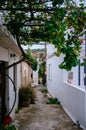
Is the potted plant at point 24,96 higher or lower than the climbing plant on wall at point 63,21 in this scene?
lower

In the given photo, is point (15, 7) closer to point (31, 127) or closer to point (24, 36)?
point (24, 36)

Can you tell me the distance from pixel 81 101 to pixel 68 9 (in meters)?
4.09

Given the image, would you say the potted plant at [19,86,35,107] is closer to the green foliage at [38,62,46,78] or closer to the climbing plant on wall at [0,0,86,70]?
the climbing plant on wall at [0,0,86,70]

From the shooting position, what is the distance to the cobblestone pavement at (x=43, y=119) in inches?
354

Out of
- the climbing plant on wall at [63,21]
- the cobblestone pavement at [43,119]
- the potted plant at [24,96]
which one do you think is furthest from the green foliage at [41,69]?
the climbing plant on wall at [63,21]

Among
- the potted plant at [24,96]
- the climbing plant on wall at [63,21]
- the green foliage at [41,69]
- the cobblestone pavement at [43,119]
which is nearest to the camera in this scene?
the climbing plant on wall at [63,21]

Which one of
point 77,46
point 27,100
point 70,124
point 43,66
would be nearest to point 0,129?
point 77,46

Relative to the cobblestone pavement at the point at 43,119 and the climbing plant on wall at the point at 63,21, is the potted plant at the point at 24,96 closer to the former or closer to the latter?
the cobblestone pavement at the point at 43,119

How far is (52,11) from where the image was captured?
571cm

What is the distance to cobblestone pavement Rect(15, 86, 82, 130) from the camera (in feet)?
29.5

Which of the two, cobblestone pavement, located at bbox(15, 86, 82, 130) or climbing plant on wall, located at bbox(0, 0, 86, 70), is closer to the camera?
climbing plant on wall, located at bbox(0, 0, 86, 70)

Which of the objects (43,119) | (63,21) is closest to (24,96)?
(43,119)

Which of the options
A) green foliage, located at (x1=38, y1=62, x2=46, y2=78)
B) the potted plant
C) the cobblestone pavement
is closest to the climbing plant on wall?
the cobblestone pavement

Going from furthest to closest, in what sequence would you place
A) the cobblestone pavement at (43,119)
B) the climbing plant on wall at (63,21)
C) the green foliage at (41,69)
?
1. the green foliage at (41,69)
2. the cobblestone pavement at (43,119)
3. the climbing plant on wall at (63,21)
